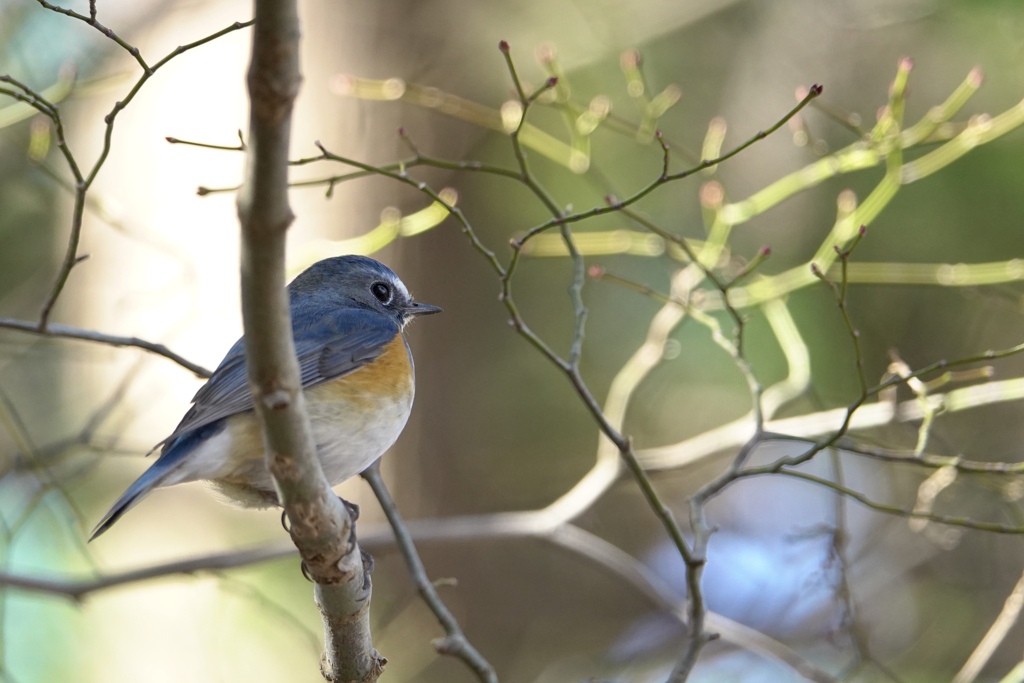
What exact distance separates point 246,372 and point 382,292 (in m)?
1.60

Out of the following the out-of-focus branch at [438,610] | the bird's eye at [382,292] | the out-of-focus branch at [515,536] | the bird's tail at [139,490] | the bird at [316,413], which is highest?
the bird's eye at [382,292]

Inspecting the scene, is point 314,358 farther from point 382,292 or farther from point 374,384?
point 382,292

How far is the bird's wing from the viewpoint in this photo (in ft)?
10.2

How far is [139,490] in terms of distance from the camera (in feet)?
9.20

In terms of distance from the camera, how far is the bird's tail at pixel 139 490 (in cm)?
269

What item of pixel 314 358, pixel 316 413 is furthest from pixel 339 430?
pixel 314 358

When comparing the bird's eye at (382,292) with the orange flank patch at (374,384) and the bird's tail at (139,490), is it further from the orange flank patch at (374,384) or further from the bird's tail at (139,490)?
the bird's tail at (139,490)

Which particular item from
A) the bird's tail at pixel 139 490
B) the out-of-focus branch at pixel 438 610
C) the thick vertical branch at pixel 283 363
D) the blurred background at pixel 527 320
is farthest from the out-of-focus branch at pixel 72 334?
the blurred background at pixel 527 320

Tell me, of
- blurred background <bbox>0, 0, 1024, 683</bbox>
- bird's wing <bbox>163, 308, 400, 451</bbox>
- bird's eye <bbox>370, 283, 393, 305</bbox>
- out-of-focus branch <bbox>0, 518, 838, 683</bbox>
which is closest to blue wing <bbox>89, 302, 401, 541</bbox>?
bird's wing <bbox>163, 308, 400, 451</bbox>

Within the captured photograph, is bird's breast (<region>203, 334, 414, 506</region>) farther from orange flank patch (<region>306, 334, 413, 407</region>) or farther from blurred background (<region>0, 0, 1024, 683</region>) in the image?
blurred background (<region>0, 0, 1024, 683</region>)

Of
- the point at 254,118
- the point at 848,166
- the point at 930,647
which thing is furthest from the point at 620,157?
the point at 254,118

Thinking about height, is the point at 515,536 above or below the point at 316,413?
below

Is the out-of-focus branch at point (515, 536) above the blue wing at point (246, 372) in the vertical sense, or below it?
below

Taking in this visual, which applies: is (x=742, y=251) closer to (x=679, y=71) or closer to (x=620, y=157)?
(x=620, y=157)
